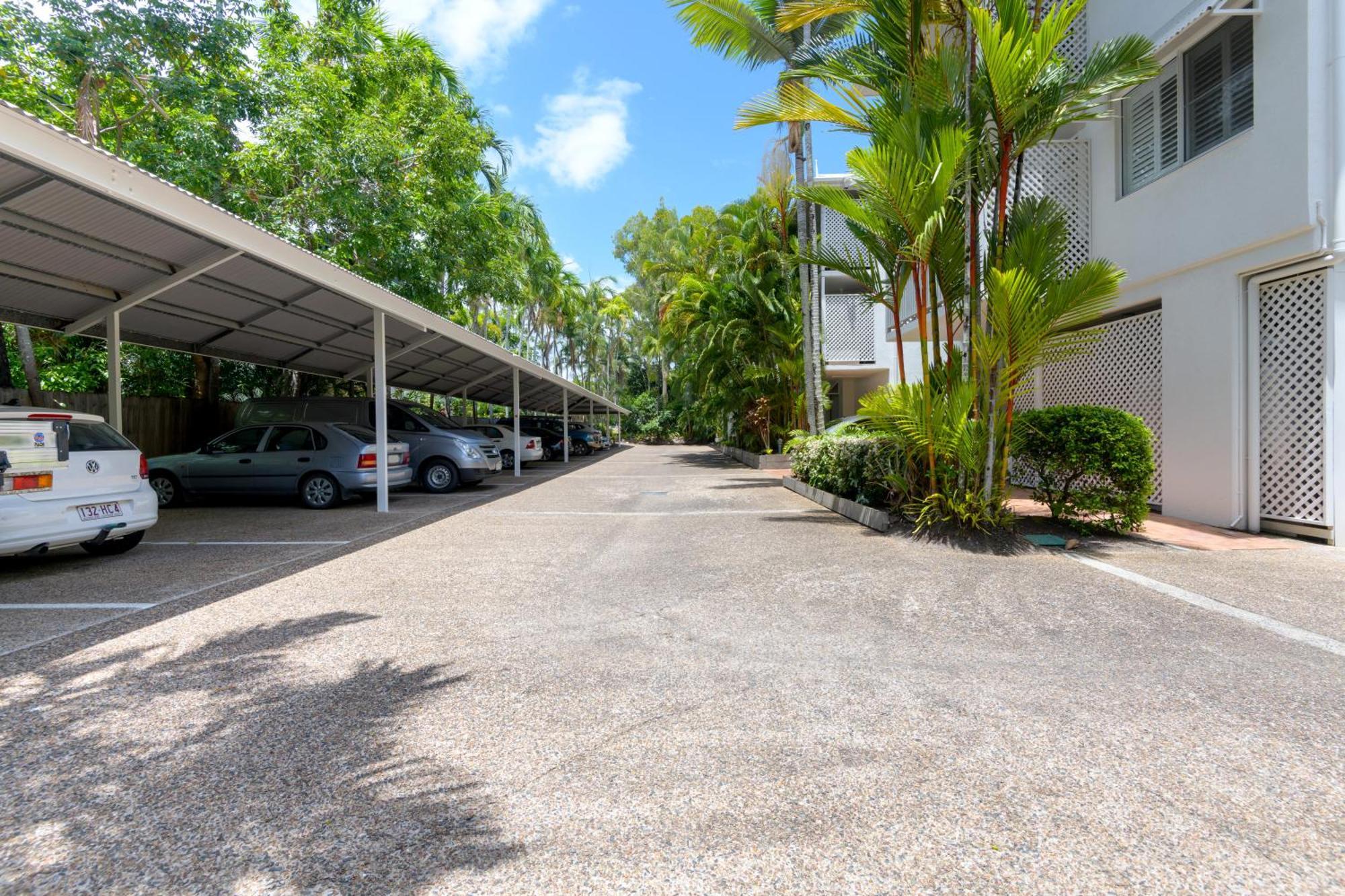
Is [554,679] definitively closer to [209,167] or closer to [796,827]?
[796,827]

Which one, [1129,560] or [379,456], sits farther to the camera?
[379,456]

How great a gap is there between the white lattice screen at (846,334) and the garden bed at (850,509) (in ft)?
34.8

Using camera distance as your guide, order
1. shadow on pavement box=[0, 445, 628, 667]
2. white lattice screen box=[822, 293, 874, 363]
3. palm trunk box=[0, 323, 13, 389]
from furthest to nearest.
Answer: white lattice screen box=[822, 293, 874, 363] → palm trunk box=[0, 323, 13, 389] → shadow on pavement box=[0, 445, 628, 667]

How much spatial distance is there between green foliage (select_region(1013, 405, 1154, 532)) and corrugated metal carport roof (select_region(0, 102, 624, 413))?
27.6ft

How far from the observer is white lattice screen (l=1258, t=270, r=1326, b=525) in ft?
22.2

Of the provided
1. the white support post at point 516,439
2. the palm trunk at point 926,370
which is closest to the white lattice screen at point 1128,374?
the palm trunk at point 926,370

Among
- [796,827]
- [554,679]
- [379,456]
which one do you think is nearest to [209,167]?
[379,456]

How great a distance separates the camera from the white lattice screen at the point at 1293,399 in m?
6.78

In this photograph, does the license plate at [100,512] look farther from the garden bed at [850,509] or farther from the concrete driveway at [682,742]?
the garden bed at [850,509]

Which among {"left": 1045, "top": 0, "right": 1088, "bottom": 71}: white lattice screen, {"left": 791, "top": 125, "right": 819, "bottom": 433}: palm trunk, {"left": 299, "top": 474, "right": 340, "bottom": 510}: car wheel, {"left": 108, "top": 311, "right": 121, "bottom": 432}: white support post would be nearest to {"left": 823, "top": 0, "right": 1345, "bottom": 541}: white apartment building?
{"left": 1045, "top": 0, "right": 1088, "bottom": 71}: white lattice screen

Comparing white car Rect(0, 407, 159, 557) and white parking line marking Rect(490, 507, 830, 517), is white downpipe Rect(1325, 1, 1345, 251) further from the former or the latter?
white car Rect(0, 407, 159, 557)

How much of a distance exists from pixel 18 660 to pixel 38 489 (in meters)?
2.50

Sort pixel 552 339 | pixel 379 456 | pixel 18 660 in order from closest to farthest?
pixel 18 660, pixel 379 456, pixel 552 339

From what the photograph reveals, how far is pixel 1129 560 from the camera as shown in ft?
20.6
